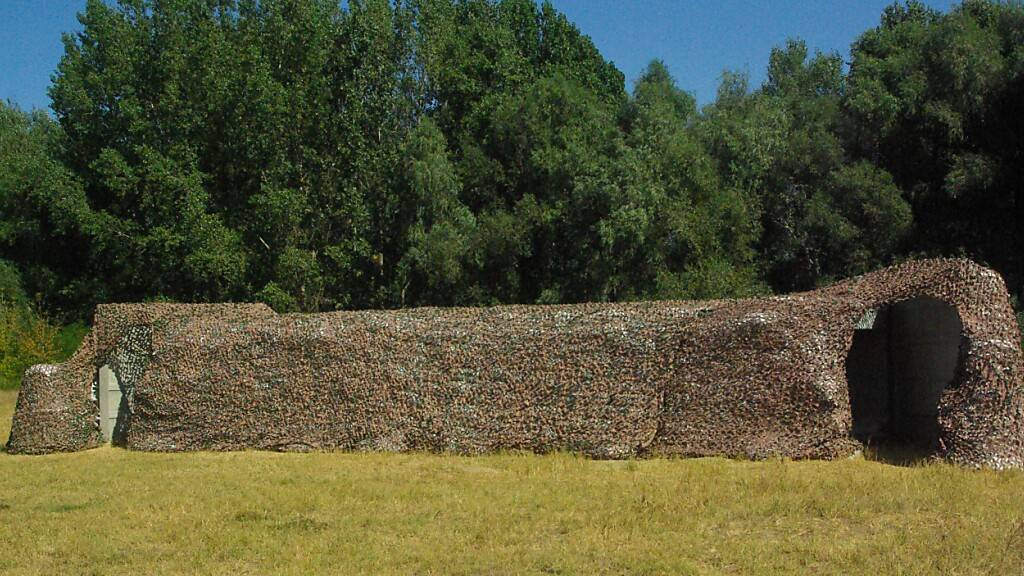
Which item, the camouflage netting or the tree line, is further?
the tree line

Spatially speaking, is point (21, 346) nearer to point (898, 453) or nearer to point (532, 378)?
point (532, 378)

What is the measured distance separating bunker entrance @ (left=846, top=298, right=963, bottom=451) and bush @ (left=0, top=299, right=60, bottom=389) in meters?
22.6

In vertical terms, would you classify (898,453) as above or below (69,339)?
below

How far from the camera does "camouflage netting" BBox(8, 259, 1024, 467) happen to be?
11.1 m

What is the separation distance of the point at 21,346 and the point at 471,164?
45.3 feet

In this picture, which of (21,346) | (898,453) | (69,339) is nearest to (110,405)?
(898,453)

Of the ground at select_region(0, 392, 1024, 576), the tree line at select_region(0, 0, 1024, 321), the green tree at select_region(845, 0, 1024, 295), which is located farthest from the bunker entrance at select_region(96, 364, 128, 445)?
the green tree at select_region(845, 0, 1024, 295)

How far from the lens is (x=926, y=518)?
8375 millimetres

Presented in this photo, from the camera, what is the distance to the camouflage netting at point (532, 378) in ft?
36.3

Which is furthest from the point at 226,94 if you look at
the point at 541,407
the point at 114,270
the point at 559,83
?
the point at 541,407

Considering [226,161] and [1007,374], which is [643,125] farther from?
[1007,374]

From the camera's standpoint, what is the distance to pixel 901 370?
13.1 meters

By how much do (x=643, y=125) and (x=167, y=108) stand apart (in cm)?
1304

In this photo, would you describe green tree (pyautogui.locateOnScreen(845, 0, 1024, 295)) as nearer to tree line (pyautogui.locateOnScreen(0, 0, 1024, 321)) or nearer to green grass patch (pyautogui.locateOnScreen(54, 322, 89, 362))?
tree line (pyautogui.locateOnScreen(0, 0, 1024, 321))
